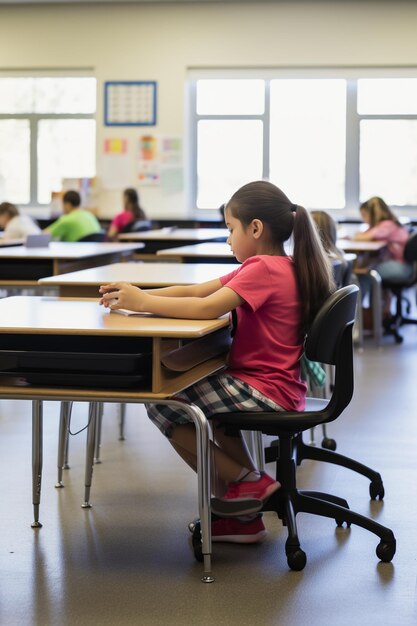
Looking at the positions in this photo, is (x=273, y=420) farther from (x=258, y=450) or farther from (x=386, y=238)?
(x=386, y=238)

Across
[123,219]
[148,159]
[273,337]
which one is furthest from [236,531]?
[148,159]

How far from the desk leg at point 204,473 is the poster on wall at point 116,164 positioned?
8868 mm

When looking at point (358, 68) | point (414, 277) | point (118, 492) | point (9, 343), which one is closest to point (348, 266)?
point (118, 492)

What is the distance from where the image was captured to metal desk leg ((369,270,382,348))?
22.4 feet

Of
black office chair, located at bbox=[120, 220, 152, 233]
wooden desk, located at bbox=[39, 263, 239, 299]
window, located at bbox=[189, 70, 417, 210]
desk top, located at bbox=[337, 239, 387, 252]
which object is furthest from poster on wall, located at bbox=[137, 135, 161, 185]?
wooden desk, located at bbox=[39, 263, 239, 299]

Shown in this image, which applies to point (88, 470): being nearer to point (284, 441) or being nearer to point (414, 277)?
point (284, 441)

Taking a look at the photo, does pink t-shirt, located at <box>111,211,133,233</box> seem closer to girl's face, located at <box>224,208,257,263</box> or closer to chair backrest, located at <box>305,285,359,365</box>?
girl's face, located at <box>224,208,257,263</box>

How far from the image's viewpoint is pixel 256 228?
8.70 feet

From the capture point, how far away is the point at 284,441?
267 centimetres

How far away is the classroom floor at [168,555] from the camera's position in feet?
7.39

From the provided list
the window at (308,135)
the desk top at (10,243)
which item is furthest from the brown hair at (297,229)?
the window at (308,135)

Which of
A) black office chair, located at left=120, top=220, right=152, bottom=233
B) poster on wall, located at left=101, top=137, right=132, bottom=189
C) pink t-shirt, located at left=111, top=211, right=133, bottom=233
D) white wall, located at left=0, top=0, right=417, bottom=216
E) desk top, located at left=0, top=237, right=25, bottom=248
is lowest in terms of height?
desk top, located at left=0, top=237, right=25, bottom=248

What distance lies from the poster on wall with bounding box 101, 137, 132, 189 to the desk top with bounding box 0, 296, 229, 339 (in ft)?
27.3

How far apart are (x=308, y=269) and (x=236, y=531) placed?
2.43 ft
